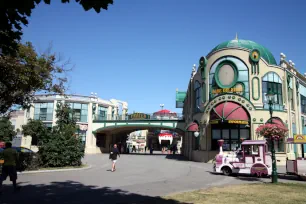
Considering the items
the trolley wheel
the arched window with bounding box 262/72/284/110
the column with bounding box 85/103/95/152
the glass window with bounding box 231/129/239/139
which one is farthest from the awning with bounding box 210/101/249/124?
the column with bounding box 85/103/95/152

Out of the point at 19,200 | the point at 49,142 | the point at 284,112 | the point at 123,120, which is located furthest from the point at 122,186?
the point at 123,120

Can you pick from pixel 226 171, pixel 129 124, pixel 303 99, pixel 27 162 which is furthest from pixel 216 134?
pixel 129 124

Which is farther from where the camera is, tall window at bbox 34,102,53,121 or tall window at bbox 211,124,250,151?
tall window at bbox 34,102,53,121

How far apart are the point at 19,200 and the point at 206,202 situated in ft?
18.3

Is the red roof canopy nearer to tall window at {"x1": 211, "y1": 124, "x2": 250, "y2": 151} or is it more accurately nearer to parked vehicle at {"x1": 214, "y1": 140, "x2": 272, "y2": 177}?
tall window at {"x1": 211, "y1": 124, "x2": 250, "y2": 151}

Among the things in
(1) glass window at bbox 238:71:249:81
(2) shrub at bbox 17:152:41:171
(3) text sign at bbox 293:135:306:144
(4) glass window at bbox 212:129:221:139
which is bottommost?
(2) shrub at bbox 17:152:41:171

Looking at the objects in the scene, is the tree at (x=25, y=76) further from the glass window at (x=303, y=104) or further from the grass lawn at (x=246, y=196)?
the glass window at (x=303, y=104)

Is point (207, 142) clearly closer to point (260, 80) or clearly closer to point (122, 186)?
point (260, 80)

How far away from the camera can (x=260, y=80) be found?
26.5m

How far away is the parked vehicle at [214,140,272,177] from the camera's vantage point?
16.2 meters

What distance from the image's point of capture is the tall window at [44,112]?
45.6 metres

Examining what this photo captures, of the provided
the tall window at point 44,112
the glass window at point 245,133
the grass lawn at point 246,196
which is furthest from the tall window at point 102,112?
the grass lawn at point 246,196

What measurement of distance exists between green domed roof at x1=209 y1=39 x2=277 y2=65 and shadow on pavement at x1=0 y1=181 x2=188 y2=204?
21457 mm

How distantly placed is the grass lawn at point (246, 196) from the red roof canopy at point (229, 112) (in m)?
13.9
